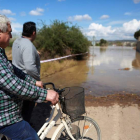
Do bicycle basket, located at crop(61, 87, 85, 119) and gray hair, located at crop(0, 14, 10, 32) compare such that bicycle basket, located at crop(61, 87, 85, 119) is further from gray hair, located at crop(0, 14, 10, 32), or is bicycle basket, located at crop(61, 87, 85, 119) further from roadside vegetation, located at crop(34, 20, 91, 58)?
roadside vegetation, located at crop(34, 20, 91, 58)

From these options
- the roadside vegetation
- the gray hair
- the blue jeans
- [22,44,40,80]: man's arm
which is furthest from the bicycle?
the roadside vegetation

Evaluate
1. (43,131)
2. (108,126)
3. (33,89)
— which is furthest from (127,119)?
(33,89)

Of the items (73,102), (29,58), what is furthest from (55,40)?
(73,102)

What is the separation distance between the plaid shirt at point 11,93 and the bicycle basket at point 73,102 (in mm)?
517

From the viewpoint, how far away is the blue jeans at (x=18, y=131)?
1.53 meters

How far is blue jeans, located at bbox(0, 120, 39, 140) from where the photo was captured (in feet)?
5.02

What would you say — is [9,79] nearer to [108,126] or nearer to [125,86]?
[108,126]

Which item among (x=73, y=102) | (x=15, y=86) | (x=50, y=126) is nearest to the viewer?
(x=15, y=86)

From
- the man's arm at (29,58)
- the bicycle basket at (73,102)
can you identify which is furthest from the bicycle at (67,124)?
the man's arm at (29,58)

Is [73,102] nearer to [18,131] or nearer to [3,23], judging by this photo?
[18,131]

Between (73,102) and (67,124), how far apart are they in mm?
469

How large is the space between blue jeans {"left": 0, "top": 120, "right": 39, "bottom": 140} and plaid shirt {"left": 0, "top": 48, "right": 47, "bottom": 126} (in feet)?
0.20

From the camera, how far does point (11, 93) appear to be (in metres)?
1.42

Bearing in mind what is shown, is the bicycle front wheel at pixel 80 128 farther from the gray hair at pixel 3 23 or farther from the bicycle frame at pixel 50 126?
the gray hair at pixel 3 23
